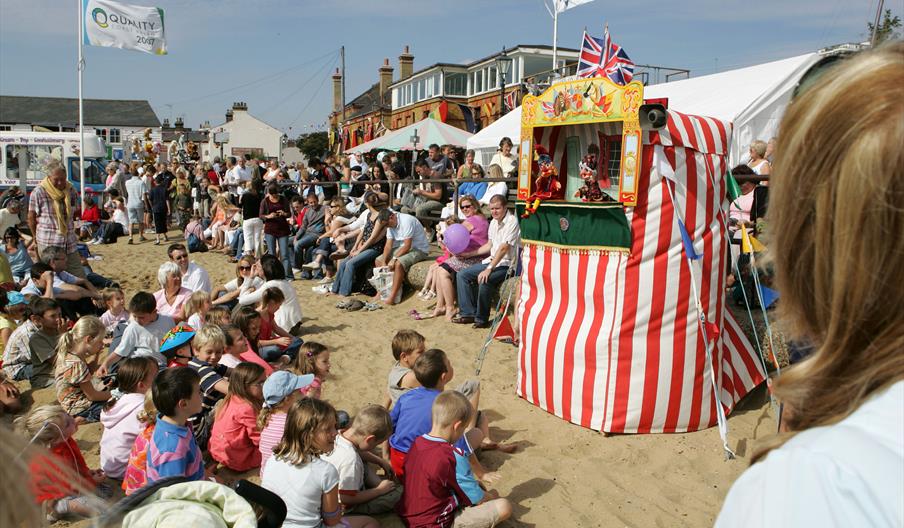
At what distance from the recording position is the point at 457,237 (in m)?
7.68

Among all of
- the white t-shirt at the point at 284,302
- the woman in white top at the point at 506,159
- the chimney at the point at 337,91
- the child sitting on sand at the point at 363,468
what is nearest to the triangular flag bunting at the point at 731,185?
the child sitting on sand at the point at 363,468

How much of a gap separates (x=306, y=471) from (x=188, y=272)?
506 cm

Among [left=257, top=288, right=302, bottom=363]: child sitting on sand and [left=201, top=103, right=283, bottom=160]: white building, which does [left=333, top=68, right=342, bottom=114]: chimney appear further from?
[left=257, top=288, right=302, bottom=363]: child sitting on sand

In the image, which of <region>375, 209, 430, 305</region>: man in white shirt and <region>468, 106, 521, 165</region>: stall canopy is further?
<region>468, 106, 521, 165</region>: stall canopy

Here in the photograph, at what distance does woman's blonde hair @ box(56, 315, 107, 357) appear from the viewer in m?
5.32

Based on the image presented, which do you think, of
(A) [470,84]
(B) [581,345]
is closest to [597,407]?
(B) [581,345]

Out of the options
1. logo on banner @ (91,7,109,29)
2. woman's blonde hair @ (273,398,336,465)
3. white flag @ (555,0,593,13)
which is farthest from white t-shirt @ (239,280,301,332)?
white flag @ (555,0,593,13)

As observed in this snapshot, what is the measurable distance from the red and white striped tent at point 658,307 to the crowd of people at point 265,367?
86 cm

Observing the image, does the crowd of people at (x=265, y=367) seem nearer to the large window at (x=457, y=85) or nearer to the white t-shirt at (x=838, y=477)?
the white t-shirt at (x=838, y=477)

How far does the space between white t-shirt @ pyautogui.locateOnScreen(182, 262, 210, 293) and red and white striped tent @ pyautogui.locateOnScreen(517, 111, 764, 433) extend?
459cm

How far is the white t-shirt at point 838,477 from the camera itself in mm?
618

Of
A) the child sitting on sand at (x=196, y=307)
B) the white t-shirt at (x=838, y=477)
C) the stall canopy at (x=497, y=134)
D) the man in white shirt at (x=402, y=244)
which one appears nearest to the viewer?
the white t-shirt at (x=838, y=477)

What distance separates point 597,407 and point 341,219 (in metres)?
6.44

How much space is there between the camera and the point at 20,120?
50.0 metres
